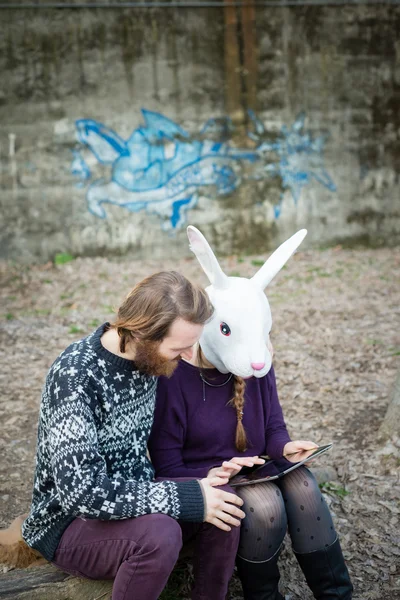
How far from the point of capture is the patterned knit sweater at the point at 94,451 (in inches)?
84.3

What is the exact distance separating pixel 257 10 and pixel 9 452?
25.9 feet

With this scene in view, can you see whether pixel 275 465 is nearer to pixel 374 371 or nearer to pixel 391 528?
pixel 391 528

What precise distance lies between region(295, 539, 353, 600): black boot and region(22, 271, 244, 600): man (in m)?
0.37

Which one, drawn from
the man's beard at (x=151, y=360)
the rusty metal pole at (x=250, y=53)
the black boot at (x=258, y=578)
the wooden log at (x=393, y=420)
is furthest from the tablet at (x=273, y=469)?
the rusty metal pole at (x=250, y=53)

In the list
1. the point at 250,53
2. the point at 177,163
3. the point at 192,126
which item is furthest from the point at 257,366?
the point at 250,53

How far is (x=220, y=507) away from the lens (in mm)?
2309

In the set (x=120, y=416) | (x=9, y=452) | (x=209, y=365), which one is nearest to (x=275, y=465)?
(x=209, y=365)

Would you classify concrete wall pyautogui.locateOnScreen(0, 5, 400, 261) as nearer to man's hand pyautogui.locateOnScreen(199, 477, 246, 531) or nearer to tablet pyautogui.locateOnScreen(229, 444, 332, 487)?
tablet pyautogui.locateOnScreen(229, 444, 332, 487)

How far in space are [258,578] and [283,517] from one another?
26 centimetres

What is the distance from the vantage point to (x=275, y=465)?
8.92 feet

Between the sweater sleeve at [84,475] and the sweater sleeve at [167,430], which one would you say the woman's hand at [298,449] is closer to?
the sweater sleeve at [167,430]

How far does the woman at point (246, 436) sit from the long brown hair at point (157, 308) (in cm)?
41

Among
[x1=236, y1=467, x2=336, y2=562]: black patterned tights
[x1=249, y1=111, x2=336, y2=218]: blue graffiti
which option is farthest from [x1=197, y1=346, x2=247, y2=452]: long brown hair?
[x1=249, y1=111, x2=336, y2=218]: blue graffiti

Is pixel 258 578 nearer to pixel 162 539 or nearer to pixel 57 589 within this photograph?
pixel 162 539
